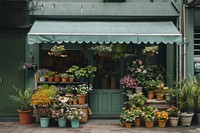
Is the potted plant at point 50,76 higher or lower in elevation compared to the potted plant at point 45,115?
higher

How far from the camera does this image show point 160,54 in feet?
38.4

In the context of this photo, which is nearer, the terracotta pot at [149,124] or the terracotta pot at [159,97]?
the terracotta pot at [149,124]

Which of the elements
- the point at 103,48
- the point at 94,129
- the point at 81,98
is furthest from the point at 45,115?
the point at 103,48

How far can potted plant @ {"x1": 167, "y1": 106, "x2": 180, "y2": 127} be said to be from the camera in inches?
389

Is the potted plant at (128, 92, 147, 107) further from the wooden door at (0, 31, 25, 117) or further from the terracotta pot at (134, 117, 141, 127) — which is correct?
the wooden door at (0, 31, 25, 117)

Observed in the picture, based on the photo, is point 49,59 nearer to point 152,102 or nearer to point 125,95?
point 125,95

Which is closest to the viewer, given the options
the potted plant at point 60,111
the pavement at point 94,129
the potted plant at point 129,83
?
the pavement at point 94,129

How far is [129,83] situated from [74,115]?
7.57 ft

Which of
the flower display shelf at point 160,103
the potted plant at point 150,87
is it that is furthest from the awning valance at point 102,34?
the flower display shelf at point 160,103

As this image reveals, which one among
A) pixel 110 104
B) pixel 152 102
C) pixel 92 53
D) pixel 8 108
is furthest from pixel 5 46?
pixel 152 102

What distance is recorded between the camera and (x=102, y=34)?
9.76 meters

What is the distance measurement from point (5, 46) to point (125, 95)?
4983 millimetres

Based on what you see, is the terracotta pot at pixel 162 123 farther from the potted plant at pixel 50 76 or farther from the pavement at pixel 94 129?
the potted plant at pixel 50 76

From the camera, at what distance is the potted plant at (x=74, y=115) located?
31.4 feet
